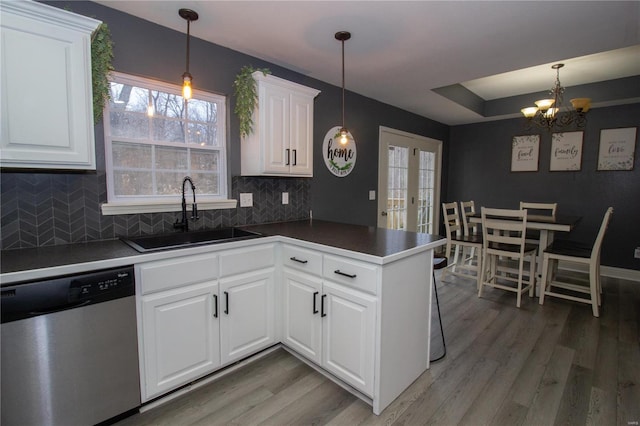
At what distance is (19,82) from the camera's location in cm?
145

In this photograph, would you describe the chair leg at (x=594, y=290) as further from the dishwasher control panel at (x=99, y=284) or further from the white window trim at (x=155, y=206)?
the dishwasher control panel at (x=99, y=284)

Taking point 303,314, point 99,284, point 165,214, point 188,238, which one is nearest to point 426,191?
point 303,314

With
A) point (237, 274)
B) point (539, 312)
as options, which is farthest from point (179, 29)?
point (539, 312)

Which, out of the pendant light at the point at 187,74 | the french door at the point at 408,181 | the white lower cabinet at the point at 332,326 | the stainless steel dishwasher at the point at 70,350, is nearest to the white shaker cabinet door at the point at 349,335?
the white lower cabinet at the point at 332,326

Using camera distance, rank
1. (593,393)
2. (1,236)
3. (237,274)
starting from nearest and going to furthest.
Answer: (1,236) → (593,393) → (237,274)

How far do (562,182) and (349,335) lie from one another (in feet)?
14.7

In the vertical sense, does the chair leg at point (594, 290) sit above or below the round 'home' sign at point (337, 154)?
below

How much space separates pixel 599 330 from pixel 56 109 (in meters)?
4.20

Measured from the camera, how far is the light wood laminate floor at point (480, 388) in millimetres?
1693

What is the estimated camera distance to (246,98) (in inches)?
95.3

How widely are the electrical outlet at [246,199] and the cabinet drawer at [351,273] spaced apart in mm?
1083

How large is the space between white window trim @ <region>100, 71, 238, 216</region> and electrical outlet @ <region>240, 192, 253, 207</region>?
0.07 metres

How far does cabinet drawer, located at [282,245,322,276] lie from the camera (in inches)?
77.5

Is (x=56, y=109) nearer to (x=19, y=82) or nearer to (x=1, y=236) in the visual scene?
(x=19, y=82)
